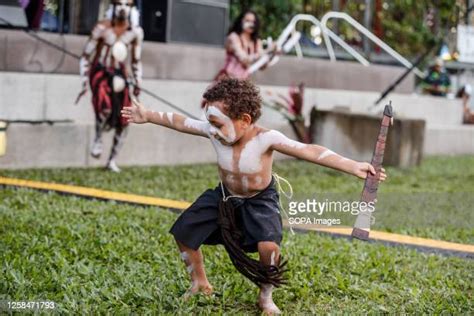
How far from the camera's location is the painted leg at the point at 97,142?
12969 millimetres

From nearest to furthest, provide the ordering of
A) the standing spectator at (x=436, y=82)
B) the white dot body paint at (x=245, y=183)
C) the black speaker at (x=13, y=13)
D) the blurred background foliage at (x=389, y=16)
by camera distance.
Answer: the white dot body paint at (x=245, y=183) < the black speaker at (x=13, y=13) < the blurred background foliage at (x=389, y=16) < the standing spectator at (x=436, y=82)

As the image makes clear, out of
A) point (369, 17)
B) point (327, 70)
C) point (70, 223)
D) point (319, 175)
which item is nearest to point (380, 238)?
point (70, 223)

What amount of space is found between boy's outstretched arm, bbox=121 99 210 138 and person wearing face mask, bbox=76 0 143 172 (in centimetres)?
627

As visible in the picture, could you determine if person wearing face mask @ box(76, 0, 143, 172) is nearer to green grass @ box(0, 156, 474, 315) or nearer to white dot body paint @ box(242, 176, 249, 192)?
green grass @ box(0, 156, 474, 315)

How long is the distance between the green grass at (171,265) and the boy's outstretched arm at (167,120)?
0.90 metres

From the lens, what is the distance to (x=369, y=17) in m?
21.6

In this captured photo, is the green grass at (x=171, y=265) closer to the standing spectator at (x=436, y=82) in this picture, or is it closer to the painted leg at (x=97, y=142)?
the painted leg at (x=97, y=142)

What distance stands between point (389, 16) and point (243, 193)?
774 inches

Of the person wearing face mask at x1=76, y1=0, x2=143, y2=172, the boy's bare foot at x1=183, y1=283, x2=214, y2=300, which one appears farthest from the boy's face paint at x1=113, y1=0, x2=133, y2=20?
the boy's bare foot at x1=183, y1=283, x2=214, y2=300

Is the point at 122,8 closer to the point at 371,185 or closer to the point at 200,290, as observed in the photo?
the point at 200,290

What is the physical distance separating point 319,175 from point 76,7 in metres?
3.87

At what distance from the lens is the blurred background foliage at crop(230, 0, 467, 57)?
1969 centimetres

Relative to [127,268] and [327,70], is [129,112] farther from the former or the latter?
[327,70]

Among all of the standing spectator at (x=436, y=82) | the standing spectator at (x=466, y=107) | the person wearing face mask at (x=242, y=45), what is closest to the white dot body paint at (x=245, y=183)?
the person wearing face mask at (x=242, y=45)
